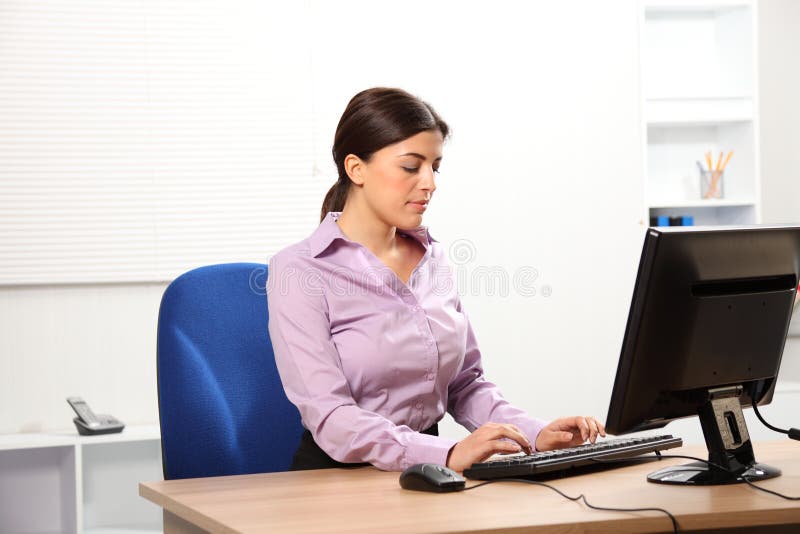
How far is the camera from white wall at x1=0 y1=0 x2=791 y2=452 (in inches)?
148

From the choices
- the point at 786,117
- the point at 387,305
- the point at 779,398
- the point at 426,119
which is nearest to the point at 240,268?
the point at 387,305

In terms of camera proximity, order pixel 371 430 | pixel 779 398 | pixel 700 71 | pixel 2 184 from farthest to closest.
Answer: pixel 700 71 < pixel 779 398 < pixel 2 184 < pixel 371 430

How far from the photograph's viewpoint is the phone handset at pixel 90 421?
3.18 m

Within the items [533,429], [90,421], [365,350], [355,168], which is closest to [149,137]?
[90,421]

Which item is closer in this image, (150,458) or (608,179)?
(150,458)

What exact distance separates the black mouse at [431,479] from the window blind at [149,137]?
2.23 m

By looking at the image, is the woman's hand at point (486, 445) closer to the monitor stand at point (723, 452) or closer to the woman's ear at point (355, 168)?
the monitor stand at point (723, 452)

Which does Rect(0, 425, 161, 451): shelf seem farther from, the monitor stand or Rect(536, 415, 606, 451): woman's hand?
the monitor stand

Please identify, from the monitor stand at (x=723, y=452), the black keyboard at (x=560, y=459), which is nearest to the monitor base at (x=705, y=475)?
the monitor stand at (x=723, y=452)

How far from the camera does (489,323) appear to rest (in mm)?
3867

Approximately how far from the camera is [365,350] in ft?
6.25

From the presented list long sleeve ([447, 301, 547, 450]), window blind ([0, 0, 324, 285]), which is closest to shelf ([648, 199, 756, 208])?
window blind ([0, 0, 324, 285])

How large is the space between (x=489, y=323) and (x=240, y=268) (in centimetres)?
186

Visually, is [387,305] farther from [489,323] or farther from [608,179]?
[608,179]
